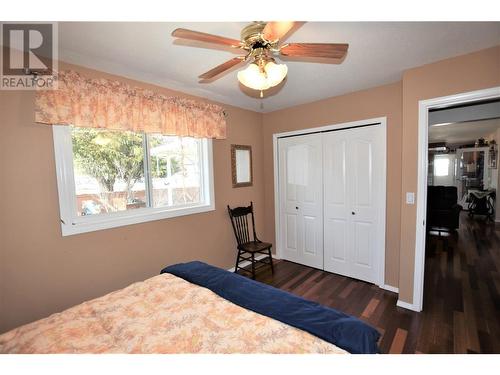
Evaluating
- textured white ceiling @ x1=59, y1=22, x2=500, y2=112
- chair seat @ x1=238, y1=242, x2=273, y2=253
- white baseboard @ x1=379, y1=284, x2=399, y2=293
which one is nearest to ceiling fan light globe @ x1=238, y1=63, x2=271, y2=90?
textured white ceiling @ x1=59, y1=22, x2=500, y2=112

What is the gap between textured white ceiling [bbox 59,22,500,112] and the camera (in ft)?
5.00

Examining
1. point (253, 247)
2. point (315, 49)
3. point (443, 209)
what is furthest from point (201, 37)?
point (443, 209)

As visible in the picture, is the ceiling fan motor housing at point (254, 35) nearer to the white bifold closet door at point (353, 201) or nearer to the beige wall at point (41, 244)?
the beige wall at point (41, 244)

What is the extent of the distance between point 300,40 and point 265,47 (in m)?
0.55

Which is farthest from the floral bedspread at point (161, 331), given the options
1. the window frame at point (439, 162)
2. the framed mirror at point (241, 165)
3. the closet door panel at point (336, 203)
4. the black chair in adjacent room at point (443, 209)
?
the window frame at point (439, 162)

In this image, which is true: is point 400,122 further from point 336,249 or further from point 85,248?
point 85,248

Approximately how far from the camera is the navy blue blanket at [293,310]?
1.08m

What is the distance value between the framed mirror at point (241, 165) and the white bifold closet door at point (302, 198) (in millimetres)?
507

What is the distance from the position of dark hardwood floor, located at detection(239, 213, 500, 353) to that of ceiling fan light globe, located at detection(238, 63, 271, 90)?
216cm

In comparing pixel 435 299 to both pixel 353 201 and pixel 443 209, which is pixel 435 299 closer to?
pixel 353 201
